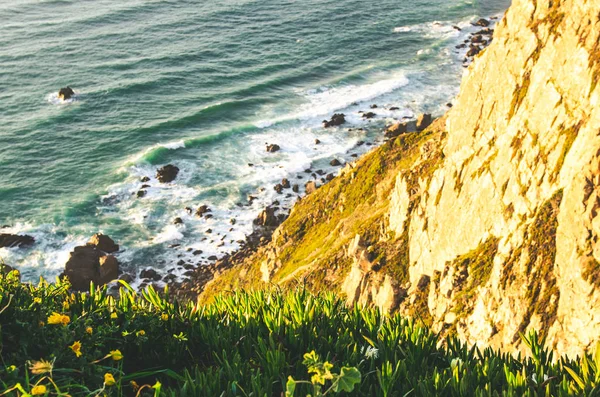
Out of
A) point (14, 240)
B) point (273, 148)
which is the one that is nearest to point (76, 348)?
point (14, 240)

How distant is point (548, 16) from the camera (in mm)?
22875

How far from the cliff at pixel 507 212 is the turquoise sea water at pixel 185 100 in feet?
78.0

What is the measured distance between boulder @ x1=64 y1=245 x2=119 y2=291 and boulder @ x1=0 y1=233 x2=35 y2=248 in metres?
5.35

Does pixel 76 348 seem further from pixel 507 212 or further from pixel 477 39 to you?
pixel 477 39

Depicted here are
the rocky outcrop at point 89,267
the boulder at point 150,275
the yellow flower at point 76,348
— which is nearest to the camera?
the yellow flower at point 76,348

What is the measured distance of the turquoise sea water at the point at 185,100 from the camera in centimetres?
5375

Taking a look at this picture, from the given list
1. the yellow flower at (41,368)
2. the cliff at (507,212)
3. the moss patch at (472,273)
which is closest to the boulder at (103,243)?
the cliff at (507,212)

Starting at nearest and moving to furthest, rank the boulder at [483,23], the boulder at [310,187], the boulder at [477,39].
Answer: the boulder at [310,187]
the boulder at [477,39]
the boulder at [483,23]

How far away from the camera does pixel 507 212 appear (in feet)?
71.5

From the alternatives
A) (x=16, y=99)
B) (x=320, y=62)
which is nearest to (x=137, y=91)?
(x=16, y=99)

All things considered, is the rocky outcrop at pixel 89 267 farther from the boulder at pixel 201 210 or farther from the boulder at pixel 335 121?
the boulder at pixel 335 121

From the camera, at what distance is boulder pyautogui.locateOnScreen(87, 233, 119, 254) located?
49.4 meters

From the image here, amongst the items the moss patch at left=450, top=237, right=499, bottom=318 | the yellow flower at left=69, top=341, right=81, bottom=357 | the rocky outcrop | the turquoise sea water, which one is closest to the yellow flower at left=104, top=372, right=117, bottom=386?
the yellow flower at left=69, top=341, right=81, bottom=357

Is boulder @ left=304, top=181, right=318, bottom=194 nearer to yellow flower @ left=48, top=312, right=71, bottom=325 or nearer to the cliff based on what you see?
the cliff
